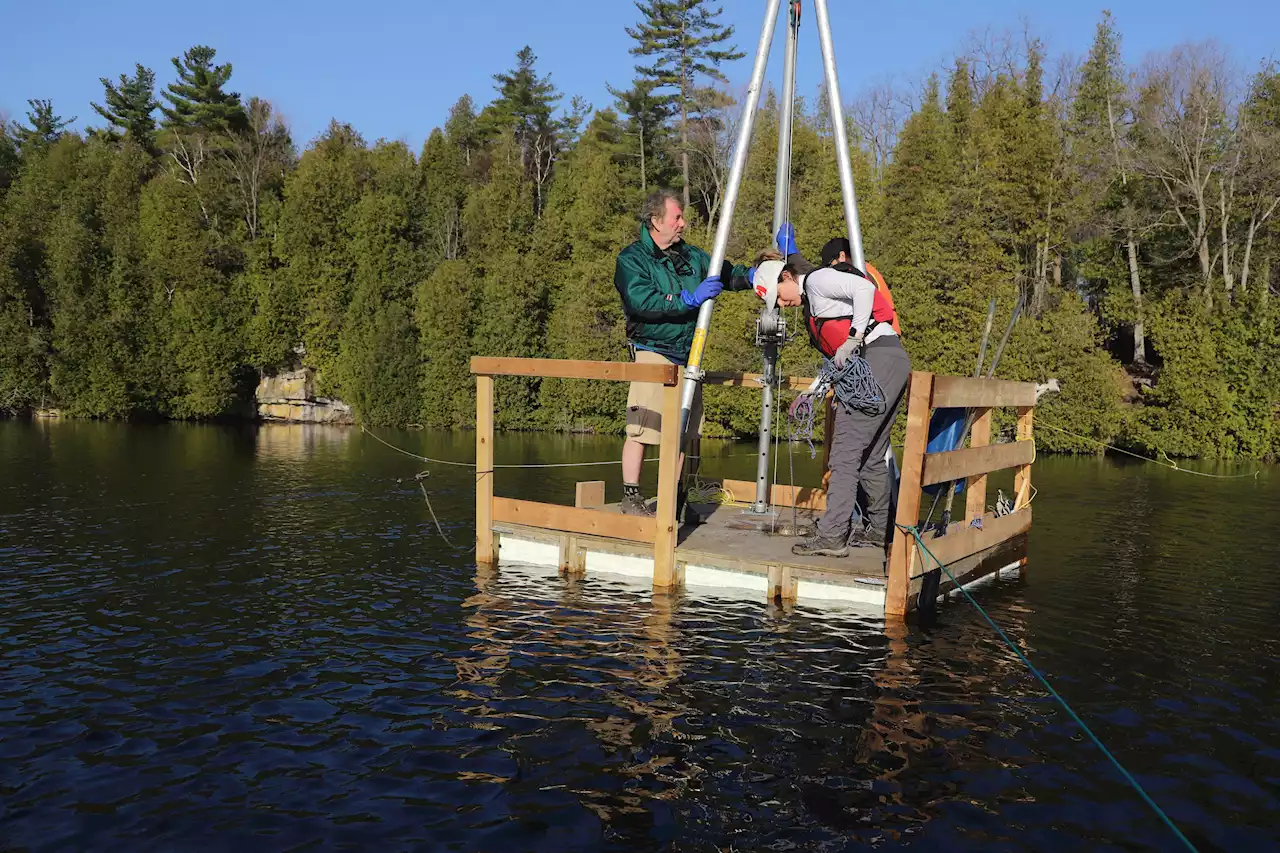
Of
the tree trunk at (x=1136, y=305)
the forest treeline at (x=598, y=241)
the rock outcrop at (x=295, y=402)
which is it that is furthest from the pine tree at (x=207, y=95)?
the tree trunk at (x=1136, y=305)

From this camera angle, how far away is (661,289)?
30.9 feet

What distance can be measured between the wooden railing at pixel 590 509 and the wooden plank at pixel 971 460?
2.18m

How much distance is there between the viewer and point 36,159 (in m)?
58.8

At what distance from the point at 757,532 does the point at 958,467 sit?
2.28 meters

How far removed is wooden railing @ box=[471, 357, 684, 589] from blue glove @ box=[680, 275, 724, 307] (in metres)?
0.99

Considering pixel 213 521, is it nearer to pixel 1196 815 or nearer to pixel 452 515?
pixel 452 515

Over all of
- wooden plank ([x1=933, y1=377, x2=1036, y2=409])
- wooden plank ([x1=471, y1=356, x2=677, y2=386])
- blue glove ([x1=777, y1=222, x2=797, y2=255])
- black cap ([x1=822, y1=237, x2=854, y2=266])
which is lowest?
wooden plank ([x1=933, y1=377, x2=1036, y2=409])

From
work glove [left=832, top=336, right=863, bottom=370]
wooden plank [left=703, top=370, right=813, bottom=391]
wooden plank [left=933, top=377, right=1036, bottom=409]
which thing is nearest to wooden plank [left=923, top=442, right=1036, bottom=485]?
wooden plank [left=933, top=377, right=1036, bottom=409]

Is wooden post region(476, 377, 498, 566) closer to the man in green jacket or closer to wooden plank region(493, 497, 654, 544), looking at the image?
wooden plank region(493, 497, 654, 544)

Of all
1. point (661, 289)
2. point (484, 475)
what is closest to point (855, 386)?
point (661, 289)

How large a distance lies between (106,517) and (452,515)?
498 cm

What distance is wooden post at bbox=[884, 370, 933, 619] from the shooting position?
7.50 m

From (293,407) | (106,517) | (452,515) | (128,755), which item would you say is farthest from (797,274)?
(293,407)

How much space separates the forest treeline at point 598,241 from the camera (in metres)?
32.3
